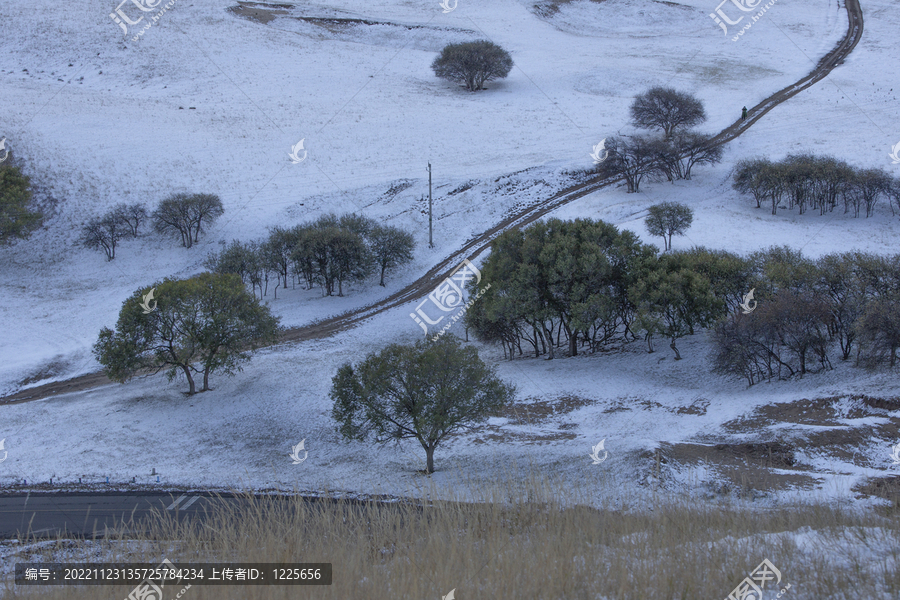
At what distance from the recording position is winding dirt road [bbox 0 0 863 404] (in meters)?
39.2

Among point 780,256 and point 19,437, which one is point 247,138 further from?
point 780,256

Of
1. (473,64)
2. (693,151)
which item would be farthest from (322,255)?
(473,64)

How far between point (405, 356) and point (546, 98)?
216ft

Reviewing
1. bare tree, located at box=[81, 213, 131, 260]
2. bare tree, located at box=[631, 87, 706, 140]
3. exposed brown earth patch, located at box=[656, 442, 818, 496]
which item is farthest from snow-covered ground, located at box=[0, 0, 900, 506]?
bare tree, located at box=[631, 87, 706, 140]

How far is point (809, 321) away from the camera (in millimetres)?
28844

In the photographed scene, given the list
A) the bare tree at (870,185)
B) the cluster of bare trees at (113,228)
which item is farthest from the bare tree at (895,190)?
the cluster of bare trees at (113,228)

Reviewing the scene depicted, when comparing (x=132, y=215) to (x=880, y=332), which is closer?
(x=880, y=332)

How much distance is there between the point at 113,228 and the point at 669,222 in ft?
167

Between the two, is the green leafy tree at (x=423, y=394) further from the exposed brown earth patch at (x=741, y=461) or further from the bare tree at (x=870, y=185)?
the bare tree at (x=870, y=185)

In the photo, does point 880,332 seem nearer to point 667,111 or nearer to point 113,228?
point 667,111

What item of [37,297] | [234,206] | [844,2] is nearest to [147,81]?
[234,206]

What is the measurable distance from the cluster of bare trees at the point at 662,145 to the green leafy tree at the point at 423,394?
4180 centimetres

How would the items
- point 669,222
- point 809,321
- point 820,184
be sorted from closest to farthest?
point 809,321
point 669,222
point 820,184

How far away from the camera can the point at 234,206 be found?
205 feet
